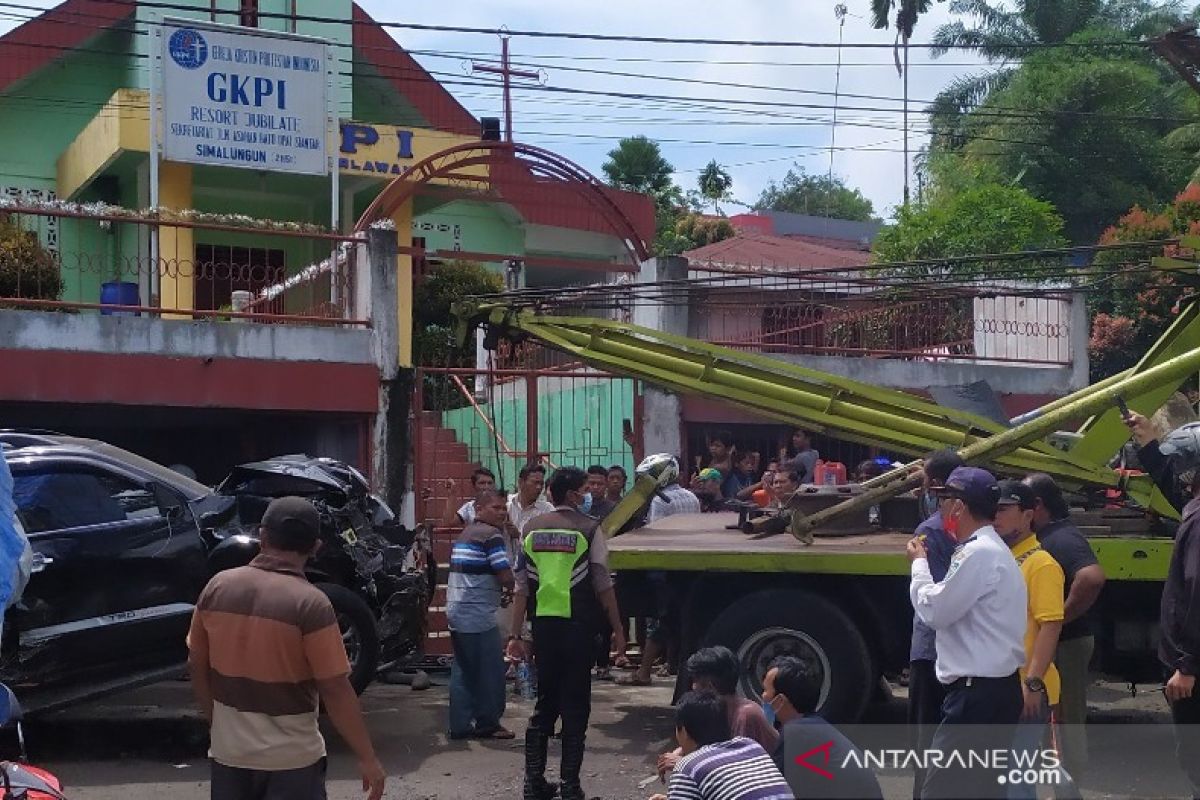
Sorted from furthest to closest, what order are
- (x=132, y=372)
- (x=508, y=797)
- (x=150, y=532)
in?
1. (x=132, y=372)
2. (x=150, y=532)
3. (x=508, y=797)

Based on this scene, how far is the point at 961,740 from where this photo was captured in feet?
16.5

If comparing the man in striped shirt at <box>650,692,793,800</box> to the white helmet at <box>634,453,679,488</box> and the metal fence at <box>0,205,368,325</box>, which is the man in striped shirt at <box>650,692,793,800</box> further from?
the metal fence at <box>0,205,368,325</box>

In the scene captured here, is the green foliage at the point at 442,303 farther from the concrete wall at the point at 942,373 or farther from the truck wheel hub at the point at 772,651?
the truck wheel hub at the point at 772,651

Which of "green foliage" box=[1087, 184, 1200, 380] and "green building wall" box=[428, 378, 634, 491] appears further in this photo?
"green foliage" box=[1087, 184, 1200, 380]

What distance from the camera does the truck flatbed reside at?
26.5 feet

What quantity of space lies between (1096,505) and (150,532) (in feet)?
18.0

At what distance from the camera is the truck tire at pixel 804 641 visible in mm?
8398

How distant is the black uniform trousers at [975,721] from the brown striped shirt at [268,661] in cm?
203

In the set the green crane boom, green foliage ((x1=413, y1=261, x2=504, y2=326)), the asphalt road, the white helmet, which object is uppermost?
green foliage ((x1=413, y1=261, x2=504, y2=326))

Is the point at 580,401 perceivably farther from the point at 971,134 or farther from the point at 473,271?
the point at 971,134

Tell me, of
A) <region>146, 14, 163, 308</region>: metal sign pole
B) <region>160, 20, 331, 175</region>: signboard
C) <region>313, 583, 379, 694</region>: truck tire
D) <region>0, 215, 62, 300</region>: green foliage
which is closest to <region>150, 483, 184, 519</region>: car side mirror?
<region>313, 583, 379, 694</region>: truck tire

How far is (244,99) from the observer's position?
18.6m

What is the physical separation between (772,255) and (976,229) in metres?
5.62

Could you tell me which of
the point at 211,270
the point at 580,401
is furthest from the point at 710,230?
the point at 211,270
